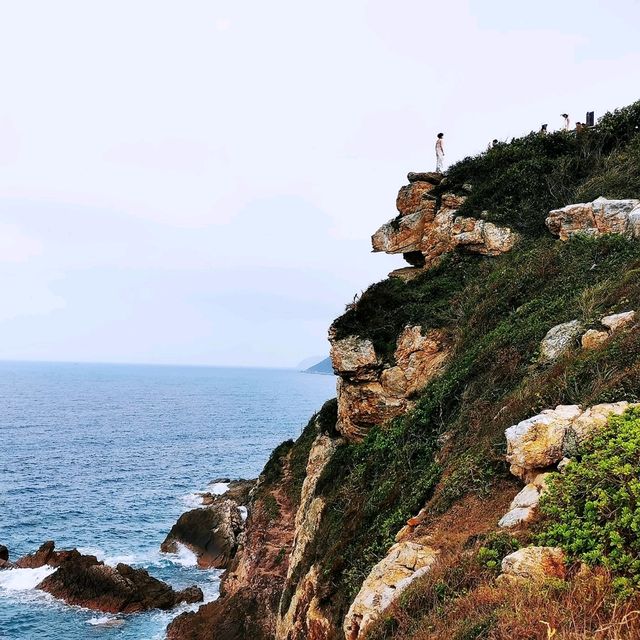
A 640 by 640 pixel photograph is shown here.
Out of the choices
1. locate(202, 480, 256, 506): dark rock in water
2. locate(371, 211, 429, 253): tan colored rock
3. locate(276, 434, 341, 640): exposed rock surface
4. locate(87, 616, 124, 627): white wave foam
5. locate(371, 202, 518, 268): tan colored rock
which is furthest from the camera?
locate(202, 480, 256, 506): dark rock in water

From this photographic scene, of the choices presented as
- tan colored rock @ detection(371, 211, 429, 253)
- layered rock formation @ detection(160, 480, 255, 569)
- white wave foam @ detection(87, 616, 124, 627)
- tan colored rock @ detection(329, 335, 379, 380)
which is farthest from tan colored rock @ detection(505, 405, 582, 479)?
layered rock formation @ detection(160, 480, 255, 569)

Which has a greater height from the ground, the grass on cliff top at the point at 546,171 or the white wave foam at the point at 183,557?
the grass on cliff top at the point at 546,171

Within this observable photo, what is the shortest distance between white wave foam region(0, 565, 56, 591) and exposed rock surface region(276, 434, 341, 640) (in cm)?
2363

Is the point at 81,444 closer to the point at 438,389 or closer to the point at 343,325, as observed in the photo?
the point at 343,325

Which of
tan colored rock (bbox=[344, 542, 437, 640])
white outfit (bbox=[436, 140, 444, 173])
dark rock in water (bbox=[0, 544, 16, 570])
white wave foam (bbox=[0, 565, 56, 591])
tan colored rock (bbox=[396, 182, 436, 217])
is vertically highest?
white outfit (bbox=[436, 140, 444, 173])

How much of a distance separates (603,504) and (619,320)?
21.6ft

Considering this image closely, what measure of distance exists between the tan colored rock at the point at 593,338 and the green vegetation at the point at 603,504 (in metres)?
3.84

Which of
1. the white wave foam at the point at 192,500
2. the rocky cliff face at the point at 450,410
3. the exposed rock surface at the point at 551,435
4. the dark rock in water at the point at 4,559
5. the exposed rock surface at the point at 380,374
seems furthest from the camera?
the white wave foam at the point at 192,500

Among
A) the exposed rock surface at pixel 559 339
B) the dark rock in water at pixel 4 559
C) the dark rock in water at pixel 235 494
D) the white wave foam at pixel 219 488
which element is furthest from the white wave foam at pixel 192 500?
the exposed rock surface at pixel 559 339

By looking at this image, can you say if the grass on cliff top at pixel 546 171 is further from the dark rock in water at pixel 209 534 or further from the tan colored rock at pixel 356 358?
the dark rock in water at pixel 209 534

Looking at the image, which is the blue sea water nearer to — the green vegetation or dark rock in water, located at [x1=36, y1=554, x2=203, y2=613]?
dark rock in water, located at [x1=36, y1=554, x2=203, y2=613]

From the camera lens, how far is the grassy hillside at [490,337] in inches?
395

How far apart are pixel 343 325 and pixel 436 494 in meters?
10.9

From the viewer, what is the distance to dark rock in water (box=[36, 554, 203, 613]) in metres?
31.7
